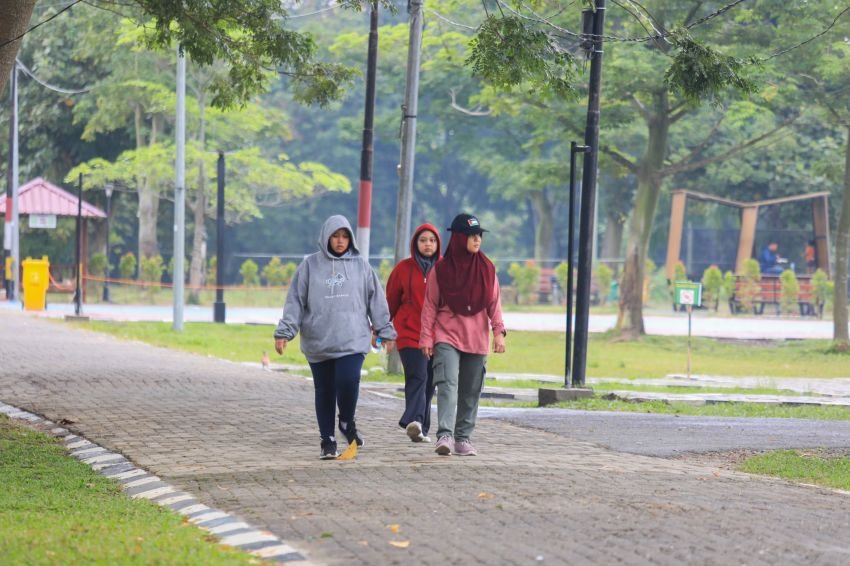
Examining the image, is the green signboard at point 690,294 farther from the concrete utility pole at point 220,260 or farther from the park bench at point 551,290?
the park bench at point 551,290

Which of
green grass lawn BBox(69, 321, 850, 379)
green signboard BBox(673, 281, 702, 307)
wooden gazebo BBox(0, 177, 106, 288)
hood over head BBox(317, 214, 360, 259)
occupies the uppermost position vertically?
wooden gazebo BBox(0, 177, 106, 288)

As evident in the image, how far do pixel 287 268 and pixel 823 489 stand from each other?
159 ft

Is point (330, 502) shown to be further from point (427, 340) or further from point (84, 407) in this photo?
point (84, 407)

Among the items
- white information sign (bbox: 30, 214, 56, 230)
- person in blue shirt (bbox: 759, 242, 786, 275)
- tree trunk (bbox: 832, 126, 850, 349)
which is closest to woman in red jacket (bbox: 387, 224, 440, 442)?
tree trunk (bbox: 832, 126, 850, 349)

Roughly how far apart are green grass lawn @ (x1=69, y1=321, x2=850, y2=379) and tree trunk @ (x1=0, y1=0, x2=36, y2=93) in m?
13.3

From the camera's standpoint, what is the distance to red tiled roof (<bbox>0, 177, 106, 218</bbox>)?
49219 mm

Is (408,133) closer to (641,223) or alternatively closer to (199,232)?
(641,223)

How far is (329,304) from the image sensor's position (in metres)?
11.6

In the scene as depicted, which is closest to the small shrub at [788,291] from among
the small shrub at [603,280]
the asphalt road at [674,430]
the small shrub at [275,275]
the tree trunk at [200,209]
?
the small shrub at [603,280]

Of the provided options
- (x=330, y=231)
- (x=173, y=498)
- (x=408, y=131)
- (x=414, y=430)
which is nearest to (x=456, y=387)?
(x=414, y=430)

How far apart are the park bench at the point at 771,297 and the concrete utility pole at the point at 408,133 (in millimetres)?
27471

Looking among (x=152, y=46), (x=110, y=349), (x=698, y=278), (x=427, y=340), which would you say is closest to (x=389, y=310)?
(x=427, y=340)

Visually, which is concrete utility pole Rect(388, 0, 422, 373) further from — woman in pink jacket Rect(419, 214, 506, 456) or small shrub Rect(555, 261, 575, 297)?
small shrub Rect(555, 261, 575, 297)

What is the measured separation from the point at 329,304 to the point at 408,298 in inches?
53.4
